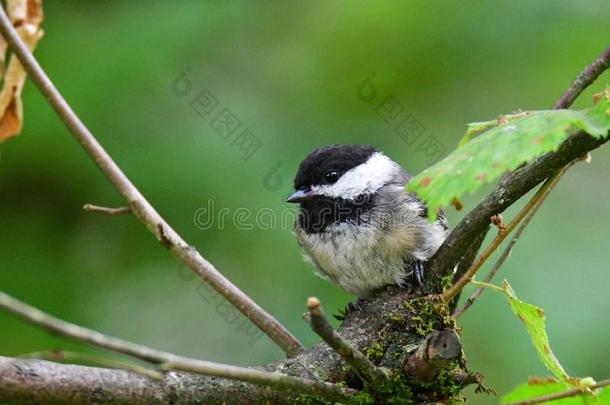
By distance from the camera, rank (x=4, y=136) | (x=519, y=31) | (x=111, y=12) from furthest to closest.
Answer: (x=111, y=12), (x=519, y=31), (x=4, y=136)

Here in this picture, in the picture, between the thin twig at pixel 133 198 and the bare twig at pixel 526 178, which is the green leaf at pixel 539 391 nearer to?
the bare twig at pixel 526 178

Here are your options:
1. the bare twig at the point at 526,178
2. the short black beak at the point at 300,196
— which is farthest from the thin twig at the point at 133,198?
the short black beak at the point at 300,196

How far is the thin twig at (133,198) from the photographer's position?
170 cm

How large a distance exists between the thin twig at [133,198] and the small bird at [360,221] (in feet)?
2.01

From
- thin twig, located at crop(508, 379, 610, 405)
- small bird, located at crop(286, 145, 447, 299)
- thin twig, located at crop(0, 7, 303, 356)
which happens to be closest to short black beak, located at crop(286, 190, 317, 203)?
small bird, located at crop(286, 145, 447, 299)

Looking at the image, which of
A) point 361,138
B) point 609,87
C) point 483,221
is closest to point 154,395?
point 483,221

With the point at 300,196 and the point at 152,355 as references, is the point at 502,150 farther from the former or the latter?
the point at 300,196

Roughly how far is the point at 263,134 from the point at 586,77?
1245 millimetres

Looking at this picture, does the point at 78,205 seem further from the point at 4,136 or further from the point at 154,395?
the point at 154,395

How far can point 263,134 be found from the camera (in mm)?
2752

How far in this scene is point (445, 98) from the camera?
9.74 feet

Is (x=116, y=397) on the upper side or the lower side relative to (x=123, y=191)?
lower

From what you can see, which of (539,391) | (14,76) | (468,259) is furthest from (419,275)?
(14,76)

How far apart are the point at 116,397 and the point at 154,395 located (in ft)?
0.28
